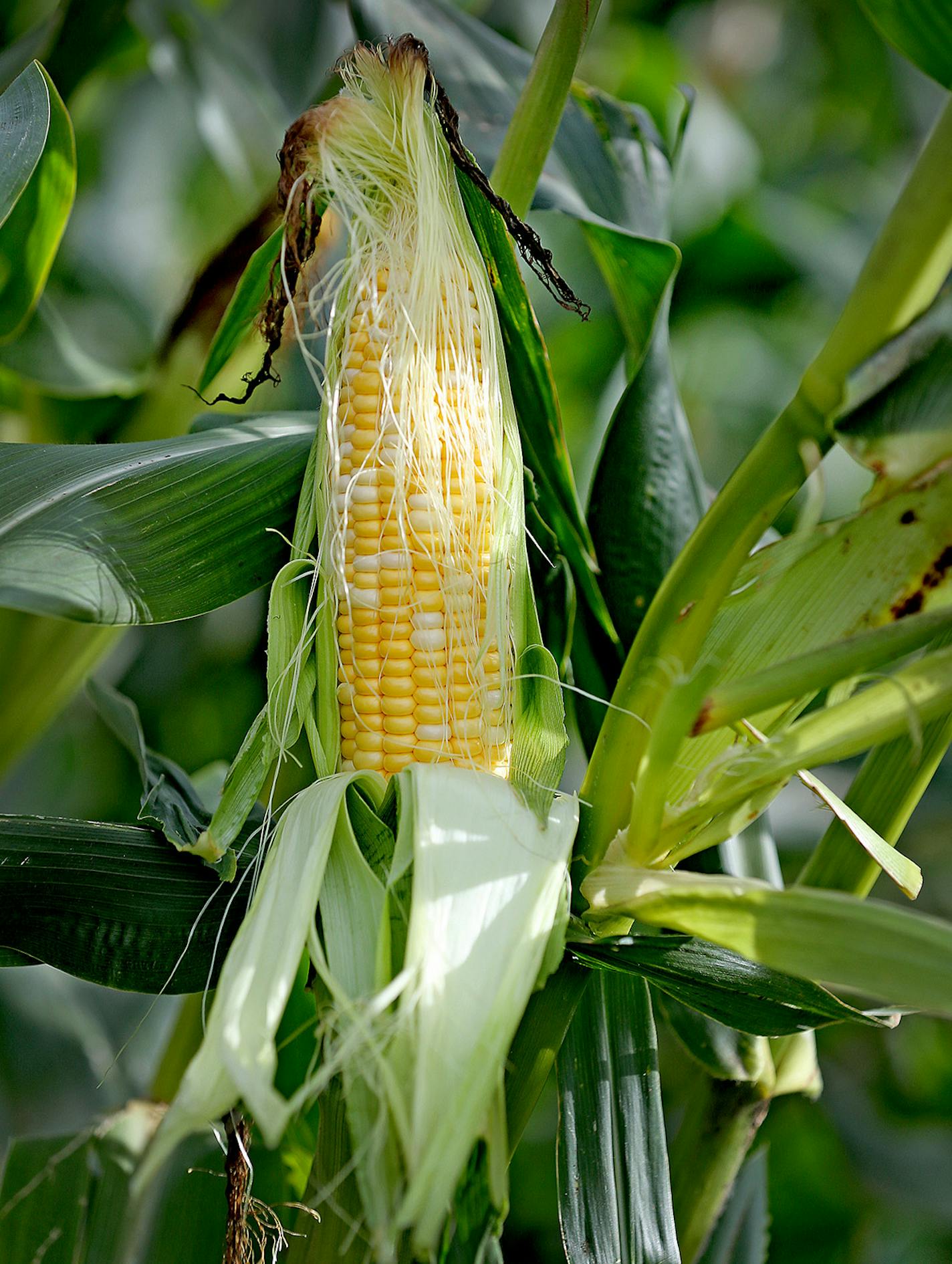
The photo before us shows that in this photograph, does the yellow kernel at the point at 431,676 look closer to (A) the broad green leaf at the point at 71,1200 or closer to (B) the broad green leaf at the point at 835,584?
(B) the broad green leaf at the point at 835,584

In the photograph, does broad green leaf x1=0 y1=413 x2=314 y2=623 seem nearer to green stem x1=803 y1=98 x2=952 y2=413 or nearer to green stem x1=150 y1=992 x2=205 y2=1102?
green stem x1=803 y1=98 x2=952 y2=413

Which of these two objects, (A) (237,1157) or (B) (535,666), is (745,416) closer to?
(B) (535,666)

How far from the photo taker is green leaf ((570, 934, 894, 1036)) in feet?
1.38

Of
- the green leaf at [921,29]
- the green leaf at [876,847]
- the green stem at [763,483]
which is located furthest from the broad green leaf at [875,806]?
the green leaf at [921,29]

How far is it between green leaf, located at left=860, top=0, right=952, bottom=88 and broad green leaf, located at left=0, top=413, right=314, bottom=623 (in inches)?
13.3

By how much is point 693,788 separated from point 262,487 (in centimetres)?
29

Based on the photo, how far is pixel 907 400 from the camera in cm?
32

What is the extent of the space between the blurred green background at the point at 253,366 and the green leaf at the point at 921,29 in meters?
0.50

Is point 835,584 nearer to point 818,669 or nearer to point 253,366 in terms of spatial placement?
point 818,669

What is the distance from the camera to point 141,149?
1.05 m

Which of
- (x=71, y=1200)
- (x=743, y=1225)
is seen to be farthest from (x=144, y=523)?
(x=743, y=1225)

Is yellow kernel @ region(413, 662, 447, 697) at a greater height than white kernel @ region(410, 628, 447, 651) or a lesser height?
lesser

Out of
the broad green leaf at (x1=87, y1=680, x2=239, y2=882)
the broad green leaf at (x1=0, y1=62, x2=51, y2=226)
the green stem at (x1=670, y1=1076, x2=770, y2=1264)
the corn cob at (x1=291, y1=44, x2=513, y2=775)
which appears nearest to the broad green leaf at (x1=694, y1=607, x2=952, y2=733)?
the corn cob at (x1=291, y1=44, x2=513, y2=775)

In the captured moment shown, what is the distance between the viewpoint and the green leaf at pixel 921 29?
12.9 inches
